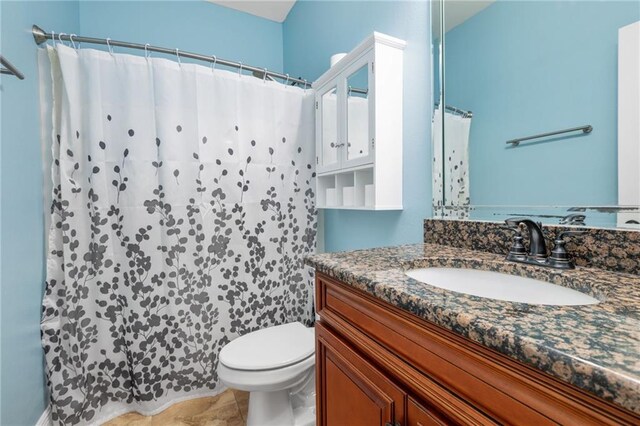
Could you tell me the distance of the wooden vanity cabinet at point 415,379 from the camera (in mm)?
375

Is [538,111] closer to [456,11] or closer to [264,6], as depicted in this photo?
[456,11]

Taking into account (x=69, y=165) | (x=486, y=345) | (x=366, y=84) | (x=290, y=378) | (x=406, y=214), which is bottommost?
(x=290, y=378)

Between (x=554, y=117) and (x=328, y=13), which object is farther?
(x=328, y=13)

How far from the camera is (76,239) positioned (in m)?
1.40

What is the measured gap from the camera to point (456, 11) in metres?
1.12

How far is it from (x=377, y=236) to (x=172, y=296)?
1145 mm

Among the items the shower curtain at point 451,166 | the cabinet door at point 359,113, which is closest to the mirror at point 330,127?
the cabinet door at point 359,113

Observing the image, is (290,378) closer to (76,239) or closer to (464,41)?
(76,239)

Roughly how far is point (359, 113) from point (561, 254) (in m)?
0.94

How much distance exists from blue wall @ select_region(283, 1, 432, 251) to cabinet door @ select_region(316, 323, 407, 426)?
0.64 meters

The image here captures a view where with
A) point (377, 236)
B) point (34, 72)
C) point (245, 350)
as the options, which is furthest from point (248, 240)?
point (34, 72)

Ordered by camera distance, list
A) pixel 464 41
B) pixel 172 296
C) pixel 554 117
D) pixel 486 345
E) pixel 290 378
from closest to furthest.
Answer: pixel 486 345 < pixel 554 117 < pixel 464 41 < pixel 290 378 < pixel 172 296

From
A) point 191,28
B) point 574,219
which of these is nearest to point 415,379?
point 574,219

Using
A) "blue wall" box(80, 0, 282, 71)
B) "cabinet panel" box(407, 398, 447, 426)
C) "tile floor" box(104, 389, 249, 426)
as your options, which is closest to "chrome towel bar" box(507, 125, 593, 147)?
"cabinet panel" box(407, 398, 447, 426)
